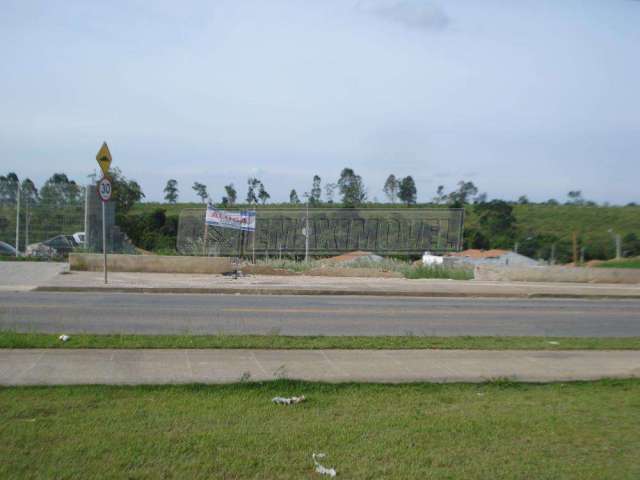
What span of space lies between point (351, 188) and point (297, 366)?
46.8 meters

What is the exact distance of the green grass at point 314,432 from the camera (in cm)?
568

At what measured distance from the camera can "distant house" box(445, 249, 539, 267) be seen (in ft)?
111

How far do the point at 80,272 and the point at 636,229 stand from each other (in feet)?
204

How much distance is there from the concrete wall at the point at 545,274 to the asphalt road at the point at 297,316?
864 cm

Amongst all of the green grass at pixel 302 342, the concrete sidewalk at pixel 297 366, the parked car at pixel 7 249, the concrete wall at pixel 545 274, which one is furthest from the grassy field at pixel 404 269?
the concrete sidewalk at pixel 297 366

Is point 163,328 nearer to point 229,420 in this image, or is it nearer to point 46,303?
point 46,303

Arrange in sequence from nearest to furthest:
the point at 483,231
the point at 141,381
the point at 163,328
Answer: the point at 141,381 < the point at 163,328 < the point at 483,231

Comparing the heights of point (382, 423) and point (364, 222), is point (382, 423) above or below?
below

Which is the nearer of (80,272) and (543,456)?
(543,456)

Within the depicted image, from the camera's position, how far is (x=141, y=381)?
8484mm

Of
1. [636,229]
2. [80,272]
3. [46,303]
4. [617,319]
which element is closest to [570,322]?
[617,319]

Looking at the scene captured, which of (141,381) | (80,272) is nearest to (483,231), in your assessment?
(80,272)

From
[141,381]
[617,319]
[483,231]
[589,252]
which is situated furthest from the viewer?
[483,231]

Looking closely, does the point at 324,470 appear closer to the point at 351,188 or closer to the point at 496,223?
the point at 351,188
